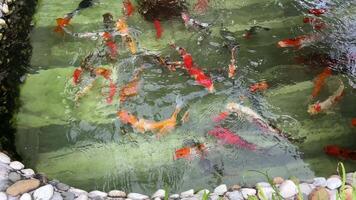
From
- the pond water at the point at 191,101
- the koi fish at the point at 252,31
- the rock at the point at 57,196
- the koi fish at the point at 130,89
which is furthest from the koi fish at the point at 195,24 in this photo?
the rock at the point at 57,196

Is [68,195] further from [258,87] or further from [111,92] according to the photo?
[258,87]

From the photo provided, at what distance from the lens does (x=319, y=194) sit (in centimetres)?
350

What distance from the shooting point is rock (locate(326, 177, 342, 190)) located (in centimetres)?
367

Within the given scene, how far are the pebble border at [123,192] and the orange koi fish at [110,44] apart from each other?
1641mm

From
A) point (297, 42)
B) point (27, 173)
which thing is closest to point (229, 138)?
point (297, 42)

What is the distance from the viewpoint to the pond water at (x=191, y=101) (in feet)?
13.4

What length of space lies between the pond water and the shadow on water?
85 mm

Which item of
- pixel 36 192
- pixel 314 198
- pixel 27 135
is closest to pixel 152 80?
pixel 27 135

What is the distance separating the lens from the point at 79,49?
16.8 ft

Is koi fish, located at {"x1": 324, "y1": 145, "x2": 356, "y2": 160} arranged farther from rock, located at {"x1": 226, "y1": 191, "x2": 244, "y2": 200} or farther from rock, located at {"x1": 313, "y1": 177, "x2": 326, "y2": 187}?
rock, located at {"x1": 226, "y1": 191, "x2": 244, "y2": 200}

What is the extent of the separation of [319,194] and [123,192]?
60.2 inches

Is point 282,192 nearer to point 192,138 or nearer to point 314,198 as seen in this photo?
point 314,198

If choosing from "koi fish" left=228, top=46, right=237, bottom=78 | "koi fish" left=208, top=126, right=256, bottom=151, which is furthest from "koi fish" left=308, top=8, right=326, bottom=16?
"koi fish" left=208, top=126, right=256, bottom=151

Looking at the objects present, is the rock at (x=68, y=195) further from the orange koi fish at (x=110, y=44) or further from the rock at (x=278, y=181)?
the orange koi fish at (x=110, y=44)
